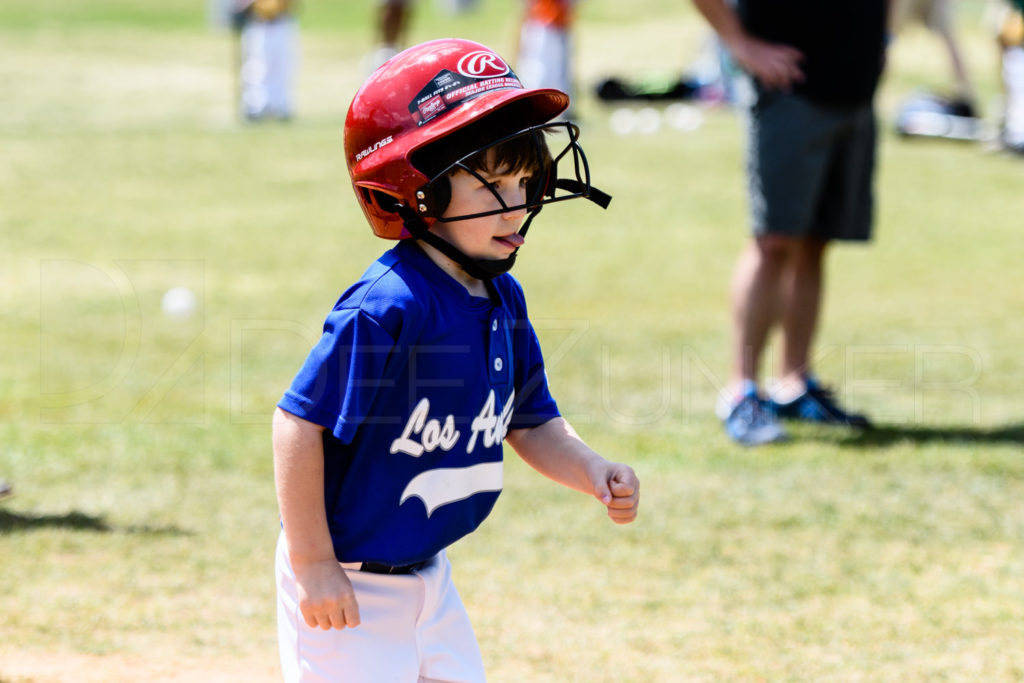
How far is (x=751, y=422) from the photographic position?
5.04 meters

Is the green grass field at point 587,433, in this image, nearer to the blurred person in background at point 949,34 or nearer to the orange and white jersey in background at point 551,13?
the blurred person in background at point 949,34

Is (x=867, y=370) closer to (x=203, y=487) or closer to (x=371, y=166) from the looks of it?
(x=203, y=487)

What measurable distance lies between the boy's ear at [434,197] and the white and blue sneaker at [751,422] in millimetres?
2964

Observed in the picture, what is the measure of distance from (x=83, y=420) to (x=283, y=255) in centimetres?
306

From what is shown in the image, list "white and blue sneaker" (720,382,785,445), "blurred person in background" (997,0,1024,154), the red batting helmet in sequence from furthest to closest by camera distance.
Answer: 1. "blurred person in background" (997,0,1024,154)
2. "white and blue sneaker" (720,382,785,445)
3. the red batting helmet

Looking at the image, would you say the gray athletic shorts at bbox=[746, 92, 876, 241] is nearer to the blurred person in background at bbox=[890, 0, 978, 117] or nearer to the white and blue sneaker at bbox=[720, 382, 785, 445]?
the white and blue sneaker at bbox=[720, 382, 785, 445]

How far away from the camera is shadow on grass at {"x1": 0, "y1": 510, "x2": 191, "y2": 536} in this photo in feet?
13.6

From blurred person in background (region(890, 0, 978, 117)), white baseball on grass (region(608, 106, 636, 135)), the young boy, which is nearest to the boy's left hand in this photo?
the young boy

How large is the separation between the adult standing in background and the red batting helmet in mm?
2837

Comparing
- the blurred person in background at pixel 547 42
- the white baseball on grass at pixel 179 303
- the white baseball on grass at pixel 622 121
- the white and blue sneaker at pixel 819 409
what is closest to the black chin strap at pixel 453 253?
the white and blue sneaker at pixel 819 409

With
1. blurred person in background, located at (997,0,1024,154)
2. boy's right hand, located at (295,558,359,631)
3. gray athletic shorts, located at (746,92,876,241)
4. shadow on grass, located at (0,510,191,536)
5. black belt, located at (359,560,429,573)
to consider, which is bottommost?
blurred person in background, located at (997,0,1024,154)

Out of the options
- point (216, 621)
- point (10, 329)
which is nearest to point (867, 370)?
point (216, 621)

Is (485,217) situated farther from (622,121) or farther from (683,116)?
(683,116)

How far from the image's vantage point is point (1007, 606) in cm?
360
